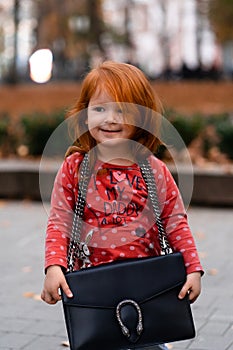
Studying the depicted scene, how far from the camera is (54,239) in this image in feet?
9.87

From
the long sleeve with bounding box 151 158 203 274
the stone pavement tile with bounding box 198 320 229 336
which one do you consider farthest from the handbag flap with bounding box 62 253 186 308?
the stone pavement tile with bounding box 198 320 229 336

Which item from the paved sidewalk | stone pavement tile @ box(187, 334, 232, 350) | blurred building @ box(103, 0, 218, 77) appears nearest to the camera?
stone pavement tile @ box(187, 334, 232, 350)

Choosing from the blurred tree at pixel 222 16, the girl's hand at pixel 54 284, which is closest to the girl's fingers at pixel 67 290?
the girl's hand at pixel 54 284

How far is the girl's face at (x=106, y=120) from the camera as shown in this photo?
3000mm

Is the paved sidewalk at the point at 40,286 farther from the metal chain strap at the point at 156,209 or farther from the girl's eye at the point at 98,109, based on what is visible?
the girl's eye at the point at 98,109

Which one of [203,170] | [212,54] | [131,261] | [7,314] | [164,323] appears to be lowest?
[212,54]

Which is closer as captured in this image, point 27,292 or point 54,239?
point 54,239

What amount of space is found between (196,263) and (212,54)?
7419cm

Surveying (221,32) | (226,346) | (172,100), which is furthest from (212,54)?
(226,346)

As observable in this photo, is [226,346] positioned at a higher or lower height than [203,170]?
higher

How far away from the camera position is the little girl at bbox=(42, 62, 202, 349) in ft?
9.81

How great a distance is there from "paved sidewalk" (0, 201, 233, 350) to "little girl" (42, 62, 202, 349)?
1406 mm

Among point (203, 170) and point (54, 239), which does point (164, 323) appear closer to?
point (54, 239)

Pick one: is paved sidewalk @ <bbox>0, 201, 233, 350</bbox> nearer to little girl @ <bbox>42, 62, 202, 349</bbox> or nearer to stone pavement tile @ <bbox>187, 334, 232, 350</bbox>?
stone pavement tile @ <bbox>187, 334, 232, 350</bbox>
